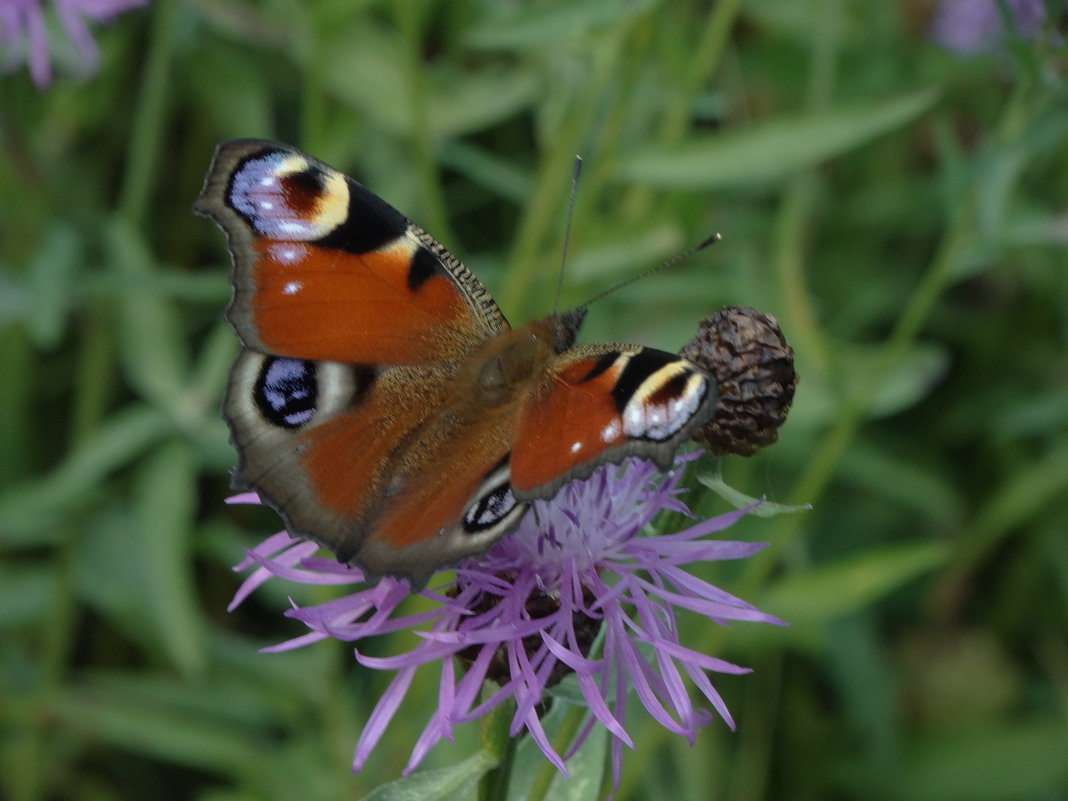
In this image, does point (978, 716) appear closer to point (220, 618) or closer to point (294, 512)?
point (220, 618)

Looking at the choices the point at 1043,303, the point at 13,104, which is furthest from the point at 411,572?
the point at 1043,303

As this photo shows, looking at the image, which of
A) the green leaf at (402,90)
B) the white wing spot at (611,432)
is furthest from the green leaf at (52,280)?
the white wing spot at (611,432)

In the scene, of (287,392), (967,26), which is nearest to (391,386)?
(287,392)

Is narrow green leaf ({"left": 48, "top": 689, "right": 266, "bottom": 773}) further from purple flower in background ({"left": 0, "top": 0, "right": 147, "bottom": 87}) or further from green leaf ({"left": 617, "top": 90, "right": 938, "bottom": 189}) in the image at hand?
green leaf ({"left": 617, "top": 90, "right": 938, "bottom": 189})

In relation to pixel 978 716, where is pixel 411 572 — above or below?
above

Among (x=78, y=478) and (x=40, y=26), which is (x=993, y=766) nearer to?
(x=78, y=478)

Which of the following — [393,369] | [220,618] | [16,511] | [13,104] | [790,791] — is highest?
[393,369]
